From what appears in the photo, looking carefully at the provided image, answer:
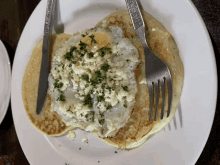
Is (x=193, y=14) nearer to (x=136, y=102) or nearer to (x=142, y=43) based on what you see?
(x=142, y=43)

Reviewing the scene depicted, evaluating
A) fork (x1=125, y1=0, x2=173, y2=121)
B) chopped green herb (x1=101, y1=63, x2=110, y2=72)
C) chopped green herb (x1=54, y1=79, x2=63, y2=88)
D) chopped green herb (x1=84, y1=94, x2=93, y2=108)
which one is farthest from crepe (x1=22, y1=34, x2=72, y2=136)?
fork (x1=125, y1=0, x2=173, y2=121)

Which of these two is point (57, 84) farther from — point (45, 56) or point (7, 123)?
point (7, 123)

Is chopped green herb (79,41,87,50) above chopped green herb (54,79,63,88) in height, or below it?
above

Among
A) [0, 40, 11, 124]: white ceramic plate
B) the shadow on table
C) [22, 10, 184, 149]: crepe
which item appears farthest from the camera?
the shadow on table

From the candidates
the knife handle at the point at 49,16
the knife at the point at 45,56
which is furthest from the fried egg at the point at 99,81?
the knife handle at the point at 49,16

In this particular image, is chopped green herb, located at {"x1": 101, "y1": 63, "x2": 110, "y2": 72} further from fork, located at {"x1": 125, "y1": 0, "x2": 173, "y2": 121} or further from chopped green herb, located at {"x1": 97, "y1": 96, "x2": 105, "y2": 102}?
fork, located at {"x1": 125, "y1": 0, "x2": 173, "y2": 121}

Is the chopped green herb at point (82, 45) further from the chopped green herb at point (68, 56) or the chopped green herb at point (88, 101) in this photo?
the chopped green herb at point (88, 101)
